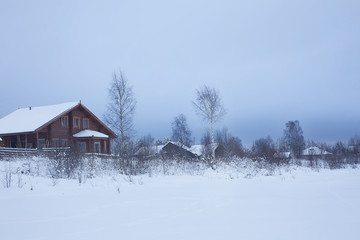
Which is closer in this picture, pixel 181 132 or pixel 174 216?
pixel 174 216

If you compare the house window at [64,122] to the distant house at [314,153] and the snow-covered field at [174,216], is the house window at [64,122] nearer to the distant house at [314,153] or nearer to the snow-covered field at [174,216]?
the snow-covered field at [174,216]

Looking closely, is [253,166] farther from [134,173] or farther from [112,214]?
[112,214]

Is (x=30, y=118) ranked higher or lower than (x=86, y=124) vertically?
higher

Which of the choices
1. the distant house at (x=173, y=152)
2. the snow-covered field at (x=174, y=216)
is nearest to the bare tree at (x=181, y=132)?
the distant house at (x=173, y=152)

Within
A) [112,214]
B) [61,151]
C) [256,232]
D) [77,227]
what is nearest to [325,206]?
[256,232]

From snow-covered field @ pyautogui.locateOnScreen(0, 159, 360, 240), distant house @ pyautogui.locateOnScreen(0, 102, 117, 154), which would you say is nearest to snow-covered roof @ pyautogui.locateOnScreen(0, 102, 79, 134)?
distant house @ pyautogui.locateOnScreen(0, 102, 117, 154)

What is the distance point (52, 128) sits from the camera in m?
23.4

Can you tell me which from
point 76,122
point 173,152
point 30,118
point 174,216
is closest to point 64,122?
point 76,122

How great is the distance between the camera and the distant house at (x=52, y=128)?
2227 centimetres

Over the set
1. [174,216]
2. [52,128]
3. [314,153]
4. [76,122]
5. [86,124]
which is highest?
[76,122]

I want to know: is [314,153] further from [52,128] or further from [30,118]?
[30,118]

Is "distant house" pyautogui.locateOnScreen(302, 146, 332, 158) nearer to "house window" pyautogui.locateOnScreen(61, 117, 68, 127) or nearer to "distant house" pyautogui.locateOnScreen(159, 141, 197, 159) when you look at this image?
"distant house" pyautogui.locateOnScreen(159, 141, 197, 159)

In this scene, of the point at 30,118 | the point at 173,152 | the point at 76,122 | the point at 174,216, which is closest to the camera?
the point at 174,216

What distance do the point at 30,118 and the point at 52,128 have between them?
2.43 meters
